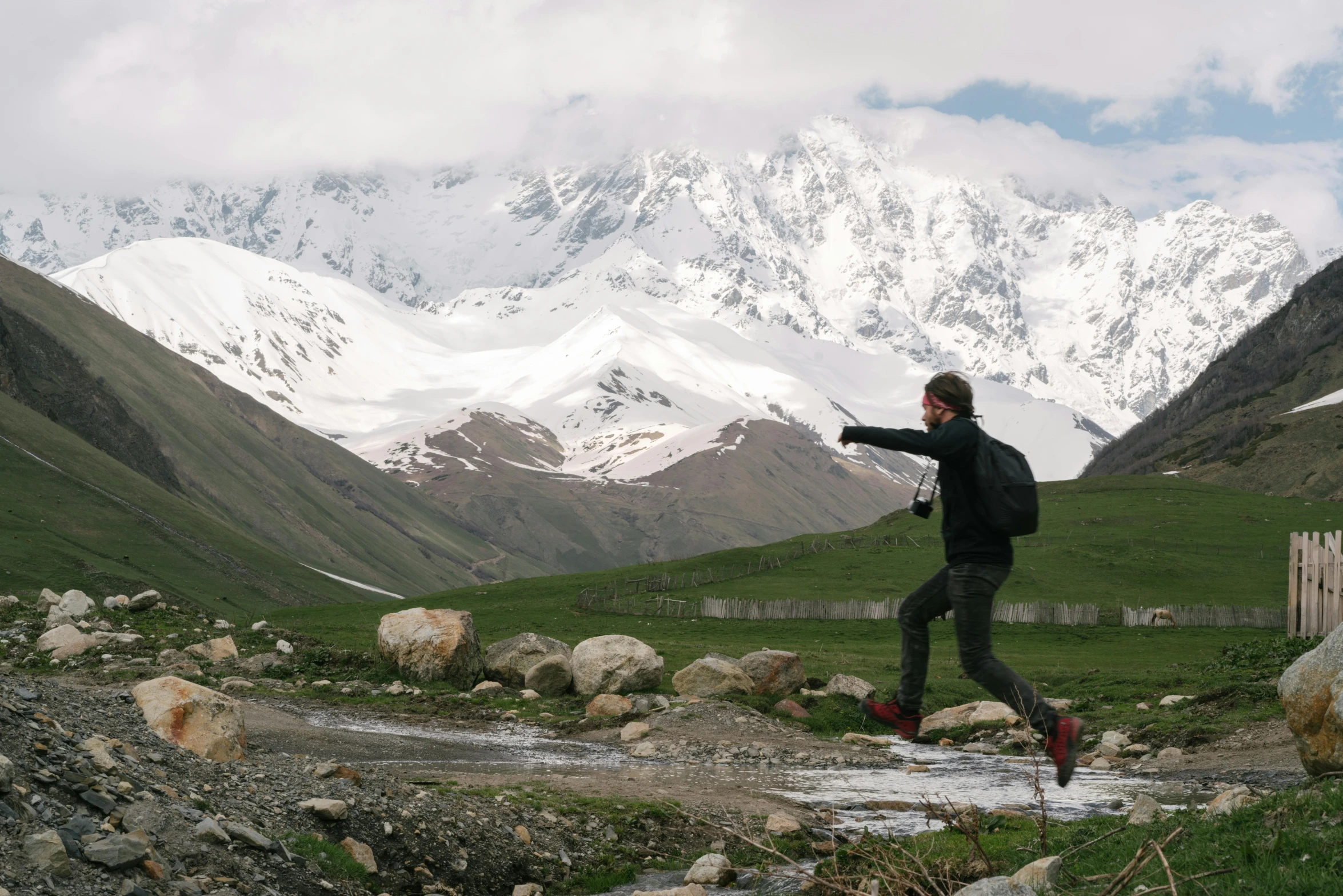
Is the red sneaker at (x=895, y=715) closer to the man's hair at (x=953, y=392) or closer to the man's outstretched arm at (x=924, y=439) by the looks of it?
the man's outstretched arm at (x=924, y=439)

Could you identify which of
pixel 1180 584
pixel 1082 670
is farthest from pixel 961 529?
pixel 1180 584

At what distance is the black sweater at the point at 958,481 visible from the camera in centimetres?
1030

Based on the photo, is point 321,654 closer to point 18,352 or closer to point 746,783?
point 746,783

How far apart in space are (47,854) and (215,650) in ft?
100

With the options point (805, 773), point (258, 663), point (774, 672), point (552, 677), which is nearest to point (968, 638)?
point (805, 773)

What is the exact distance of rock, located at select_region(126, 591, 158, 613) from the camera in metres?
46.4

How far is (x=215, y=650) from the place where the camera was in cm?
3997

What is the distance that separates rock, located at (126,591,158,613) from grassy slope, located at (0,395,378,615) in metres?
35.8

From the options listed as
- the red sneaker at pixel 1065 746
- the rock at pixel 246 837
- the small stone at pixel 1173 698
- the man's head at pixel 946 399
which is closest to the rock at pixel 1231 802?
the red sneaker at pixel 1065 746

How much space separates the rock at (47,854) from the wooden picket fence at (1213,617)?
188 feet

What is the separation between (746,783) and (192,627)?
28.4 meters

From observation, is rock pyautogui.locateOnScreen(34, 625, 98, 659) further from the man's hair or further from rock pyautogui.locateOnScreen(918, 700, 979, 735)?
the man's hair

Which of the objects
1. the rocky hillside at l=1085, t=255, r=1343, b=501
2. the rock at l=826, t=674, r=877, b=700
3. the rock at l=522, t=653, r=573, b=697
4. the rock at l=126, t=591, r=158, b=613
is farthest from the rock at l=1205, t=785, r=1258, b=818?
the rocky hillside at l=1085, t=255, r=1343, b=501

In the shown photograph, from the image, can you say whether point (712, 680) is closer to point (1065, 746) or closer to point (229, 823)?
point (229, 823)
